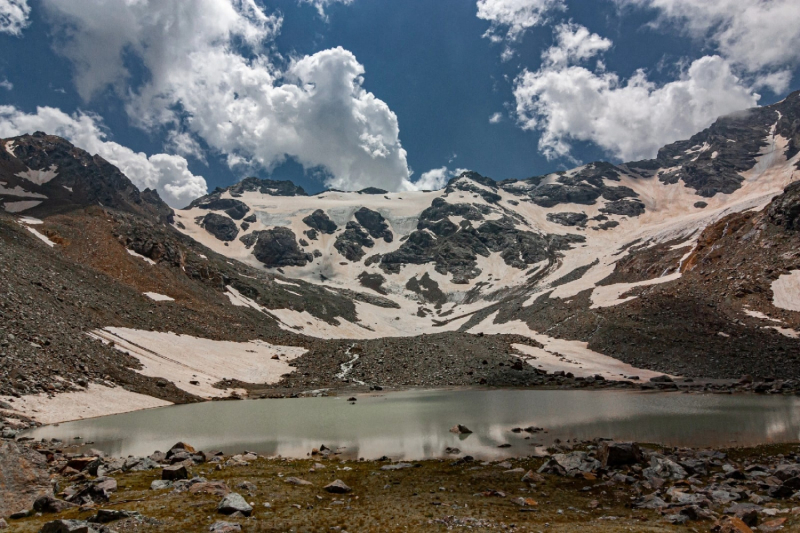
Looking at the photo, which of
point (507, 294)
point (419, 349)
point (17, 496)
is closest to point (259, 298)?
point (419, 349)

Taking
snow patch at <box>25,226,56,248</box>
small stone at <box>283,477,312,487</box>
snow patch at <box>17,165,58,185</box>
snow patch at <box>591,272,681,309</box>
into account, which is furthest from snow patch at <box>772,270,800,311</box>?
snow patch at <box>17,165,58,185</box>

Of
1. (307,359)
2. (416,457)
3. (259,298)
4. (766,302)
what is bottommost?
(416,457)

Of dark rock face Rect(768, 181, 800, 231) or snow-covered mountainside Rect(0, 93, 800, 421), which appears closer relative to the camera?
snow-covered mountainside Rect(0, 93, 800, 421)

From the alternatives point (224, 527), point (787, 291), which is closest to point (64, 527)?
point (224, 527)

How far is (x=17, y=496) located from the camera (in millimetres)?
12688

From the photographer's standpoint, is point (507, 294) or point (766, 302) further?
point (507, 294)

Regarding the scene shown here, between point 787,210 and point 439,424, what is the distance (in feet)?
265

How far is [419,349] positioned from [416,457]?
51932 mm

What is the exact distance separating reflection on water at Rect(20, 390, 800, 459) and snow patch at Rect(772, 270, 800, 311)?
30797mm

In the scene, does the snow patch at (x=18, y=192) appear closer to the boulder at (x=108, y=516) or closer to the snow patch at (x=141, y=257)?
the snow patch at (x=141, y=257)

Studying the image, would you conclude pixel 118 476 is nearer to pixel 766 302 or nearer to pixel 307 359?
pixel 307 359

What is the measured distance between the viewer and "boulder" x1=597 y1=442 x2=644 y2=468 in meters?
18.0

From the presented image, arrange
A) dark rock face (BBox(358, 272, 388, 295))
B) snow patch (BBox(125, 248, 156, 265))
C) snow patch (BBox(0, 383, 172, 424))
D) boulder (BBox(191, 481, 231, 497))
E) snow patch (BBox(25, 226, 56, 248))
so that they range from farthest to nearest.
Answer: dark rock face (BBox(358, 272, 388, 295)) → snow patch (BBox(125, 248, 156, 265)) → snow patch (BBox(25, 226, 56, 248)) → snow patch (BBox(0, 383, 172, 424)) → boulder (BBox(191, 481, 231, 497))

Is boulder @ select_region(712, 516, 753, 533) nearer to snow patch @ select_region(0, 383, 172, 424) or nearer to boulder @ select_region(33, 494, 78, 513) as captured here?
boulder @ select_region(33, 494, 78, 513)
